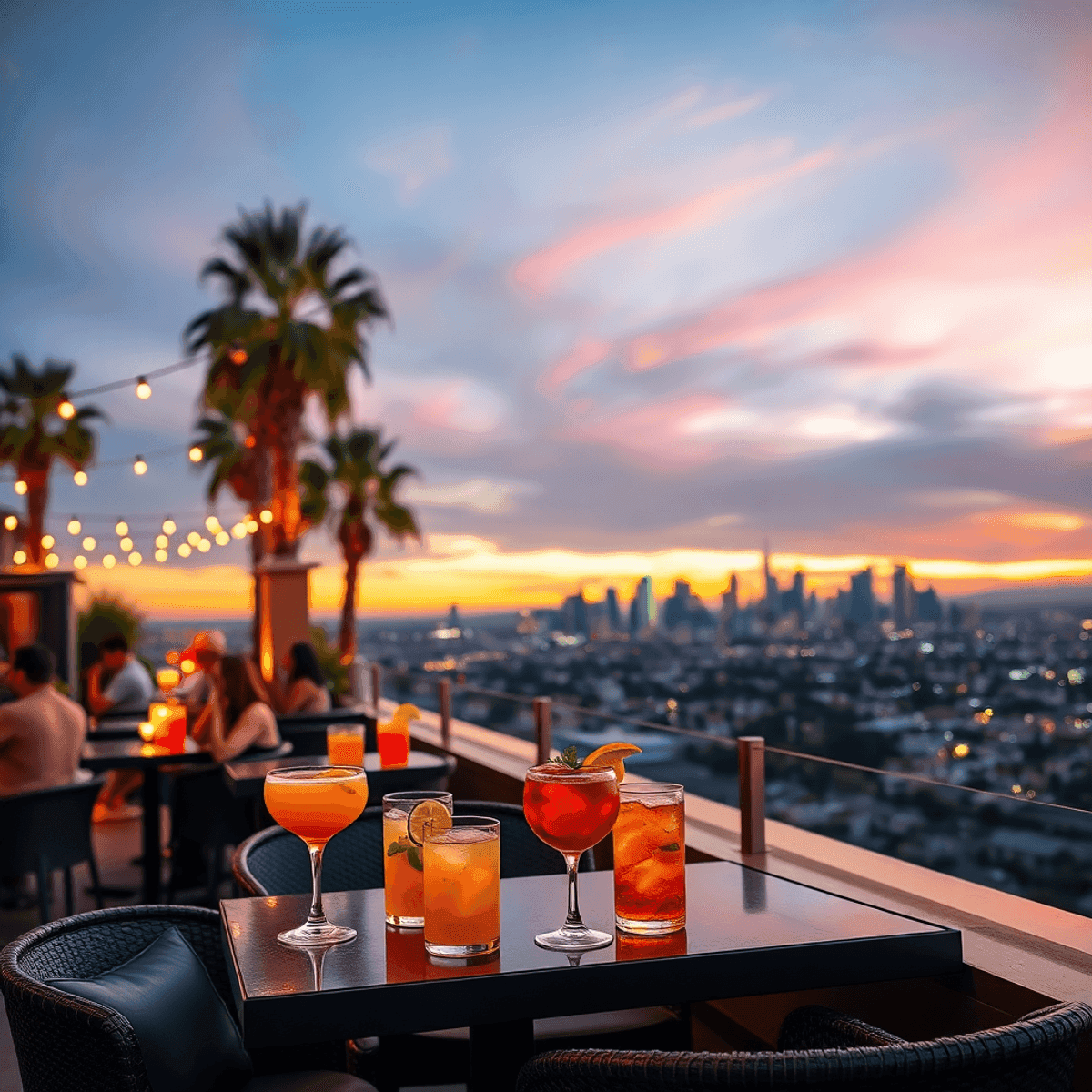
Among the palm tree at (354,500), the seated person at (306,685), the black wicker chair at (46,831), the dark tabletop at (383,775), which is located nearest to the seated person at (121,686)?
the seated person at (306,685)

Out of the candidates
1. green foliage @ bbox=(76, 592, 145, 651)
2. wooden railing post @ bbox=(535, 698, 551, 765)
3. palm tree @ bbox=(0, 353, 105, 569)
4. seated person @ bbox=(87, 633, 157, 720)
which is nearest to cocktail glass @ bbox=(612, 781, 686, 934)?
wooden railing post @ bbox=(535, 698, 551, 765)

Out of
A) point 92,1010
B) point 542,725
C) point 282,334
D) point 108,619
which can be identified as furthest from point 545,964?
point 108,619

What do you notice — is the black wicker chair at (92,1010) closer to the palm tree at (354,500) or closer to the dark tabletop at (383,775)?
the dark tabletop at (383,775)

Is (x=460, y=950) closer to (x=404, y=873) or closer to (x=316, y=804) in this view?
(x=404, y=873)

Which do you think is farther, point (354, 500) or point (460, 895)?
point (354, 500)

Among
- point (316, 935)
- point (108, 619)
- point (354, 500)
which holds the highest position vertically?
point (354, 500)

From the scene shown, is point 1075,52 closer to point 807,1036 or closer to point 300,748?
point 300,748

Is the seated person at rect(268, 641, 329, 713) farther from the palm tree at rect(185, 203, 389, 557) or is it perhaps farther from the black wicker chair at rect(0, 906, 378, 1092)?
the black wicker chair at rect(0, 906, 378, 1092)
